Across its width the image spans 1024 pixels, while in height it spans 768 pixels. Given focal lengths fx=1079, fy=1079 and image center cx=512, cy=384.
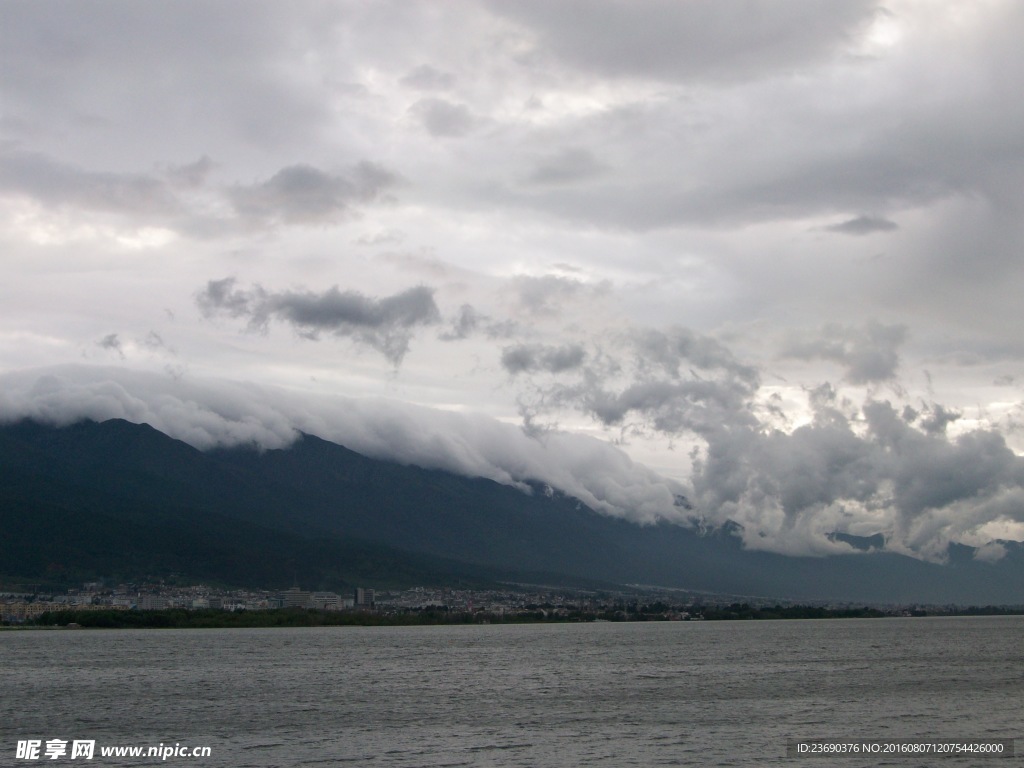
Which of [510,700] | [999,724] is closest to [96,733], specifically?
[510,700]

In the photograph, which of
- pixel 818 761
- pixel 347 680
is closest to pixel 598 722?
pixel 818 761

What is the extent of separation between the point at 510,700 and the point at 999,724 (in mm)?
31826

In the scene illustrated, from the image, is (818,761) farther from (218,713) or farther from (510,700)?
(218,713)

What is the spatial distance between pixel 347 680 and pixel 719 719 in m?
41.7

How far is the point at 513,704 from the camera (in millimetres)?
73562

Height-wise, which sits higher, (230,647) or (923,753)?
(923,753)

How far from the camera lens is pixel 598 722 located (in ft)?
208

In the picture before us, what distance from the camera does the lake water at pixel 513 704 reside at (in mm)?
53750

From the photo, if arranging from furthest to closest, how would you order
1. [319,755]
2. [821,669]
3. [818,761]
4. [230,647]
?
[230,647], [821,669], [319,755], [818,761]

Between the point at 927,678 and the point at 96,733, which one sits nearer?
the point at 96,733

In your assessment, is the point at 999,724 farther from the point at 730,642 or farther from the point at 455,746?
the point at 730,642

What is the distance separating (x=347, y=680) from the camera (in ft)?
313

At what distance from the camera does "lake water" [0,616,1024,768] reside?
176 feet

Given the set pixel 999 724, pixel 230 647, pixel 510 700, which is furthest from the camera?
pixel 230 647
